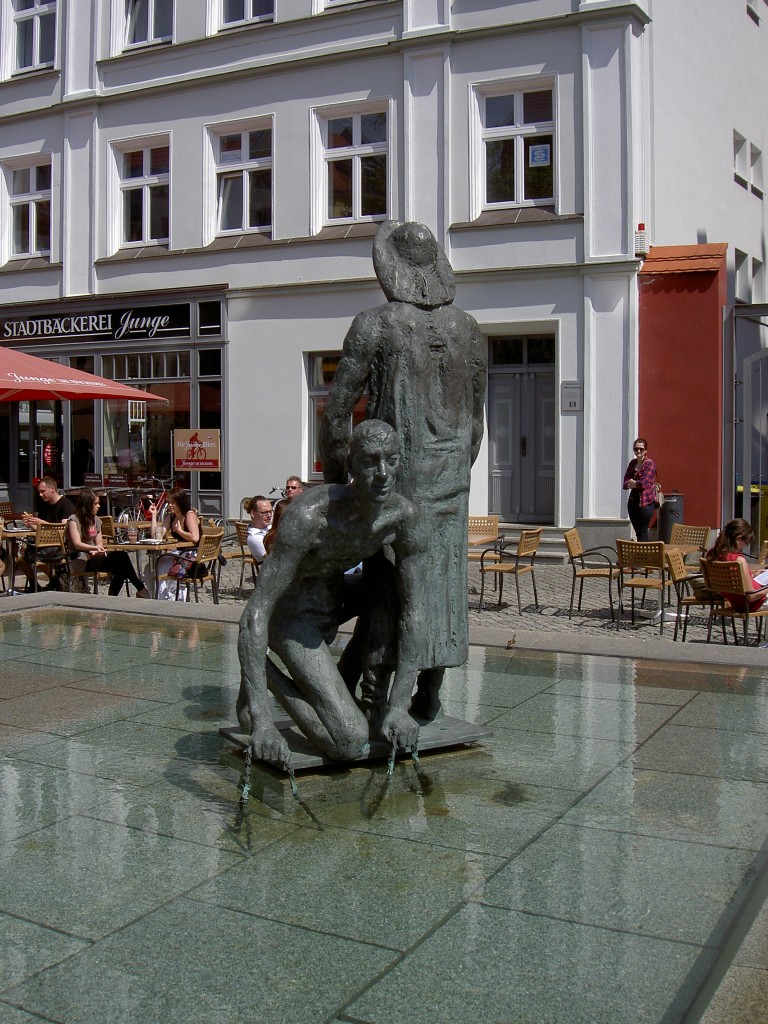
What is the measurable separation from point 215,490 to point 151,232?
4.85 m

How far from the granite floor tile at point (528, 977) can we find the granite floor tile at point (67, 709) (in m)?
2.82

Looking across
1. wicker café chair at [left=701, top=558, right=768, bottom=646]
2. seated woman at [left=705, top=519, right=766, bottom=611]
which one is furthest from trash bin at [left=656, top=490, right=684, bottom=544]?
wicker café chair at [left=701, top=558, right=768, bottom=646]

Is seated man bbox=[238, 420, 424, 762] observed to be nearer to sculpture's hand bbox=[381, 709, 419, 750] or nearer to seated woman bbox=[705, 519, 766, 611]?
sculpture's hand bbox=[381, 709, 419, 750]

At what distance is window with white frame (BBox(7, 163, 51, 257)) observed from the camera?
22.0 metres

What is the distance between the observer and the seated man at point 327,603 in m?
4.37

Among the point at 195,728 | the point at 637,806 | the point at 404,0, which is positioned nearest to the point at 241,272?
the point at 404,0

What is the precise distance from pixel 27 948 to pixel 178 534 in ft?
29.4

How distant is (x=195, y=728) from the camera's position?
217 inches

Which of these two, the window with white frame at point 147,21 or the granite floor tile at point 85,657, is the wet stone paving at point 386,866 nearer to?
the granite floor tile at point 85,657

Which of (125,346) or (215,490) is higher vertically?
(125,346)

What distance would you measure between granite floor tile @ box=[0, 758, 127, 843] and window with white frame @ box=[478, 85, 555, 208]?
13.9 m

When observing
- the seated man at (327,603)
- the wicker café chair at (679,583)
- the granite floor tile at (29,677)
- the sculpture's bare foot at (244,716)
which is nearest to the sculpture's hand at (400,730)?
the seated man at (327,603)

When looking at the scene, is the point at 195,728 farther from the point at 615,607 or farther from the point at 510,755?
the point at 615,607

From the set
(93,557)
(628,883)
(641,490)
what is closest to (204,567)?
(93,557)
